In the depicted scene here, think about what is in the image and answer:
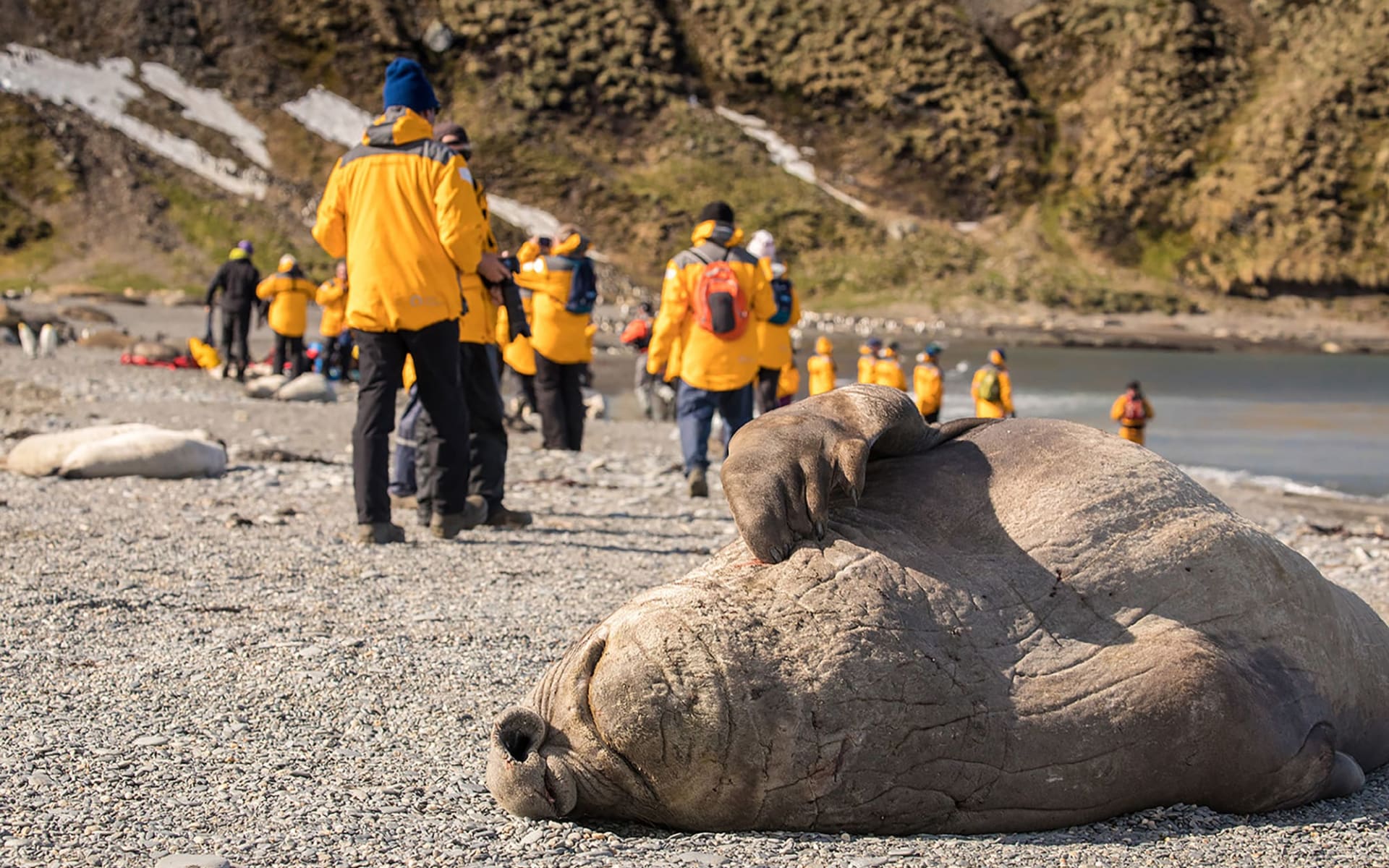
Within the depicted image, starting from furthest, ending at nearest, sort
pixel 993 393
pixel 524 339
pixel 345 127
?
pixel 345 127
pixel 993 393
pixel 524 339

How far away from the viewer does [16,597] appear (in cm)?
576

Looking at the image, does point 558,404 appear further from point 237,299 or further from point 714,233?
point 237,299

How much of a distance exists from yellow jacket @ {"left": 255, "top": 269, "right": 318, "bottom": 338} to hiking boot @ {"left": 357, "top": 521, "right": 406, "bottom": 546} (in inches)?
567

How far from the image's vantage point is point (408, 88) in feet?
24.8

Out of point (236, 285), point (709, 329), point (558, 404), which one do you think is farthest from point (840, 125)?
point (709, 329)

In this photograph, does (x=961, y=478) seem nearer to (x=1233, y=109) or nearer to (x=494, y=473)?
(x=494, y=473)

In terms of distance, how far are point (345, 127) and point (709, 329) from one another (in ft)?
216

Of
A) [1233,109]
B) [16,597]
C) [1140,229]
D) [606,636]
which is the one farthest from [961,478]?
[1233,109]

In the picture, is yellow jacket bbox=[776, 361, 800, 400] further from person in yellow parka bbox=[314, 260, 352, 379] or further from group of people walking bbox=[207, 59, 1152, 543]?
person in yellow parka bbox=[314, 260, 352, 379]

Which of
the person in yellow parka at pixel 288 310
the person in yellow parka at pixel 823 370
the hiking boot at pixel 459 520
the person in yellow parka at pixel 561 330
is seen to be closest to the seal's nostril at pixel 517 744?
the hiking boot at pixel 459 520

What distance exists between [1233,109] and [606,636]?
7634 centimetres

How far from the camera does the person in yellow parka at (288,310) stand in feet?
70.1

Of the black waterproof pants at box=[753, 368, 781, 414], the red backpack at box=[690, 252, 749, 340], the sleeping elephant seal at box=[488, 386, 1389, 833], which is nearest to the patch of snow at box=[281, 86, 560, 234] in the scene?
the black waterproof pants at box=[753, 368, 781, 414]

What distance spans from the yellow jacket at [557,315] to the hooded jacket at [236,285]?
897 centimetres
